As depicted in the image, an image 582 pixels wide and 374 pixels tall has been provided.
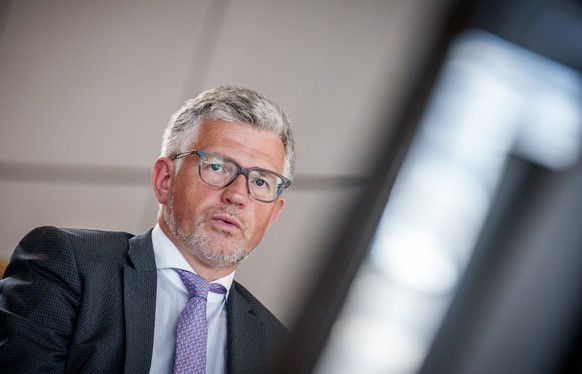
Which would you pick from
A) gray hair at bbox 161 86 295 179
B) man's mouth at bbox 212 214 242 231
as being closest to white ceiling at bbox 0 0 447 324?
gray hair at bbox 161 86 295 179

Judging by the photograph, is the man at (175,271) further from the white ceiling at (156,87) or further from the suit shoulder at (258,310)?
the white ceiling at (156,87)

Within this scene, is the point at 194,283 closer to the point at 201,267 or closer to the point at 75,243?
the point at 201,267

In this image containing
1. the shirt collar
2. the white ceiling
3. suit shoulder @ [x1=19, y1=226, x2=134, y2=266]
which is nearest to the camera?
suit shoulder @ [x1=19, y1=226, x2=134, y2=266]

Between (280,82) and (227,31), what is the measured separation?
24cm

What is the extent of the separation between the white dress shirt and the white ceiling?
2.95 feet

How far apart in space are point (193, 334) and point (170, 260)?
0.17m

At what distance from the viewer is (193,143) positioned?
1225 millimetres

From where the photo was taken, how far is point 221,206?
3.78ft

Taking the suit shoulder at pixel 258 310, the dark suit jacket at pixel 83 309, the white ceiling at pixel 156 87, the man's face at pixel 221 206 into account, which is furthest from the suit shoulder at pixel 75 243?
the white ceiling at pixel 156 87

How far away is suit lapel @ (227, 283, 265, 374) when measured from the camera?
40.9 inches

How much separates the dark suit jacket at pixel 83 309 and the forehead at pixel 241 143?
0.21m

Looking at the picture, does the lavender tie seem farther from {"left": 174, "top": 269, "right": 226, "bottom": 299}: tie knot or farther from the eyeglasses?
the eyeglasses

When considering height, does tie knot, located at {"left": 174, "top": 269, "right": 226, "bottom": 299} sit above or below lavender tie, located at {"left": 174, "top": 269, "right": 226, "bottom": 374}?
above

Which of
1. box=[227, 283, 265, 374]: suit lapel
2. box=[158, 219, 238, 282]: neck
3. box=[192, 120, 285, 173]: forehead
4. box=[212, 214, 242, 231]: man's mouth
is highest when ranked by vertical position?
box=[192, 120, 285, 173]: forehead
